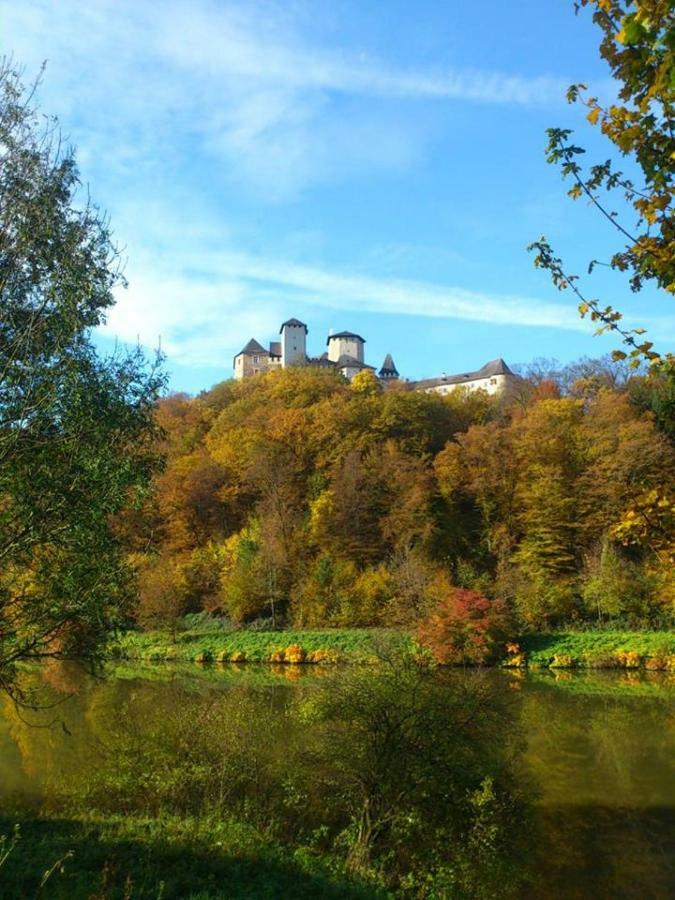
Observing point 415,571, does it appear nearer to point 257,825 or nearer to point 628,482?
point 257,825

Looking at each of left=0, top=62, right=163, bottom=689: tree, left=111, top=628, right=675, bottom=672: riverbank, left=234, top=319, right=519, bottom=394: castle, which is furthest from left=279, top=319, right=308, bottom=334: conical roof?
left=0, top=62, right=163, bottom=689: tree

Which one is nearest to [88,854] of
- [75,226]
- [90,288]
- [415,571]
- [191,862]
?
[191,862]

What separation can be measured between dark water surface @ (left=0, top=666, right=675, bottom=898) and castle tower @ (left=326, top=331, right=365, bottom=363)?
7513 centimetres

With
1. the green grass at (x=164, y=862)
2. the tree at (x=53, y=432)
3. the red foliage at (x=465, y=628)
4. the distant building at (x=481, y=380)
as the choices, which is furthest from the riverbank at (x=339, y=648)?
the distant building at (x=481, y=380)

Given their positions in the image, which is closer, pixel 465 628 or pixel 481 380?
pixel 465 628

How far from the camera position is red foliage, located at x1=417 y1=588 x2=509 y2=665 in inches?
1289

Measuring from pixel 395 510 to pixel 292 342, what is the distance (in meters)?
49.5

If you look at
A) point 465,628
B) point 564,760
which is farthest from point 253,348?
point 564,760

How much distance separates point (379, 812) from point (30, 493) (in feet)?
22.6

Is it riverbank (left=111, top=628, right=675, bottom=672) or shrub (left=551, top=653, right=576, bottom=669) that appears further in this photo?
shrub (left=551, top=653, right=576, bottom=669)

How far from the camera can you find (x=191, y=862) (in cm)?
843

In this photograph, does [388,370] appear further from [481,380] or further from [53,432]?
[53,432]

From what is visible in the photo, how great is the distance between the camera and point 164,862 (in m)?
8.28

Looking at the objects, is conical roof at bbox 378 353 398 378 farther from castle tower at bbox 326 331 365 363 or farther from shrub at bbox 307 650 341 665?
shrub at bbox 307 650 341 665
